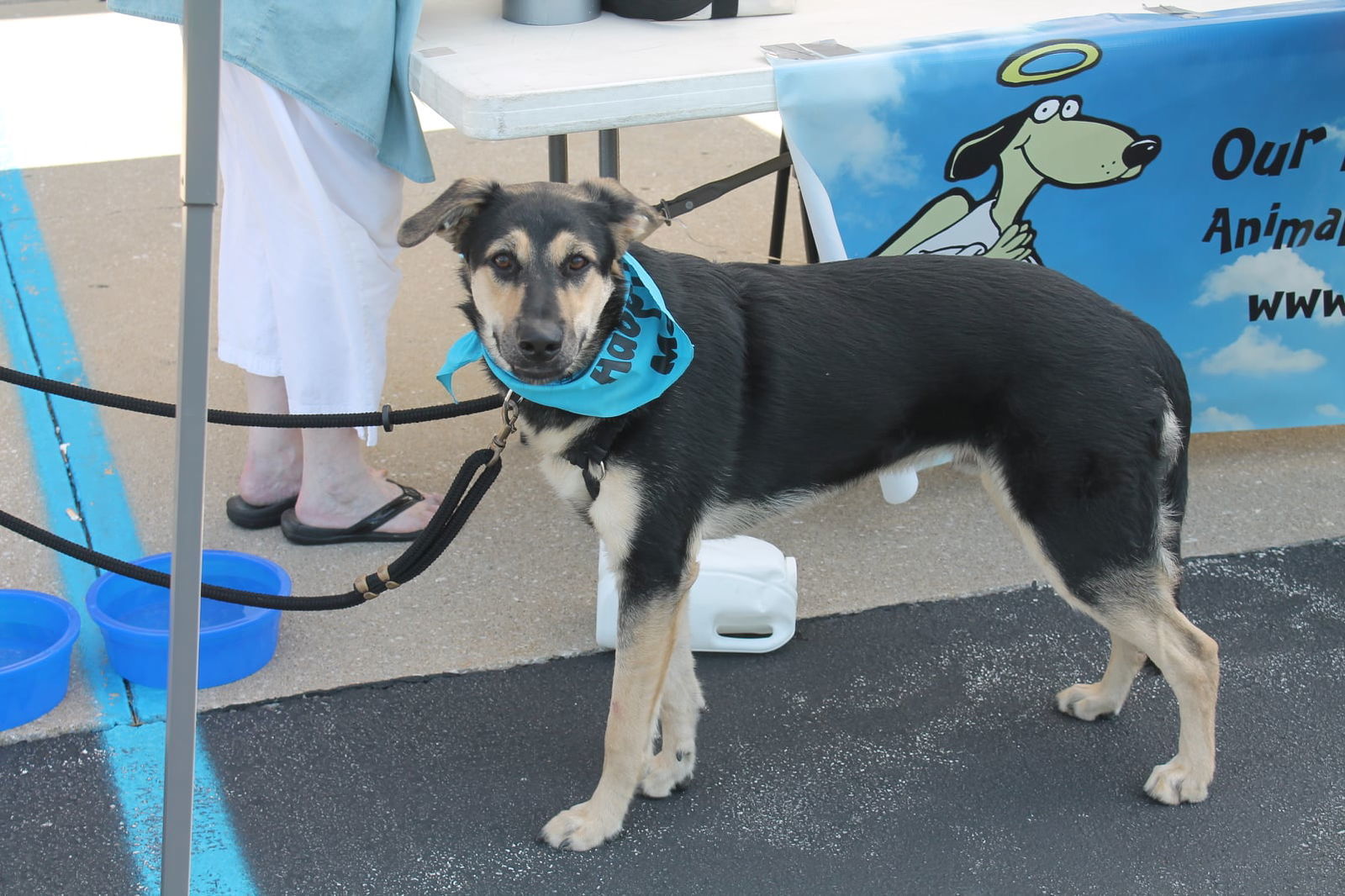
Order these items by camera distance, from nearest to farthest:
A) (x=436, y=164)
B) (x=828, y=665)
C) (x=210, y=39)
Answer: (x=210, y=39), (x=828, y=665), (x=436, y=164)

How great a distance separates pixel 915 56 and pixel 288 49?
174 centimetres

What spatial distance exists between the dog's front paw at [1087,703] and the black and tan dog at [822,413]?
32 cm

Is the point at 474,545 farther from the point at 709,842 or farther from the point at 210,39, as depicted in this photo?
the point at 210,39

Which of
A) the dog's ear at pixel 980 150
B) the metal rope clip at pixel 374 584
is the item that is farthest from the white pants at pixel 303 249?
the dog's ear at pixel 980 150

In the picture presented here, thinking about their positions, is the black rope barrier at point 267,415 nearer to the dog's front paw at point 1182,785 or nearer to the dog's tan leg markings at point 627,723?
the dog's tan leg markings at point 627,723

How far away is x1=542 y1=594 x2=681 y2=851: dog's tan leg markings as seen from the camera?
8.94ft

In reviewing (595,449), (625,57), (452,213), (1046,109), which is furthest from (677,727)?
(1046,109)

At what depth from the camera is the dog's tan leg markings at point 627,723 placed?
272cm

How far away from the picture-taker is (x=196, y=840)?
2836 mm

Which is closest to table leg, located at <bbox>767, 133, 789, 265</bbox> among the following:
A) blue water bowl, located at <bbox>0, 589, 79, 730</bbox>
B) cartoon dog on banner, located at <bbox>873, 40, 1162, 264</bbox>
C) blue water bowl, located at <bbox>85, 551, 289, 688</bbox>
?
cartoon dog on banner, located at <bbox>873, 40, 1162, 264</bbox>

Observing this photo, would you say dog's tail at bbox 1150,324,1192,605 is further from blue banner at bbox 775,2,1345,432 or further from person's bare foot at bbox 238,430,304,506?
person's bare foot at bbox 238,430,304,506

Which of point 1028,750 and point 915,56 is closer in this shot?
point 1028,750

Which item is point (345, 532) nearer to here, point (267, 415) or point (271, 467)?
point (271, 467)

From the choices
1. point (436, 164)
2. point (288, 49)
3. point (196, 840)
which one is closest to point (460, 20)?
point (288, 49)
